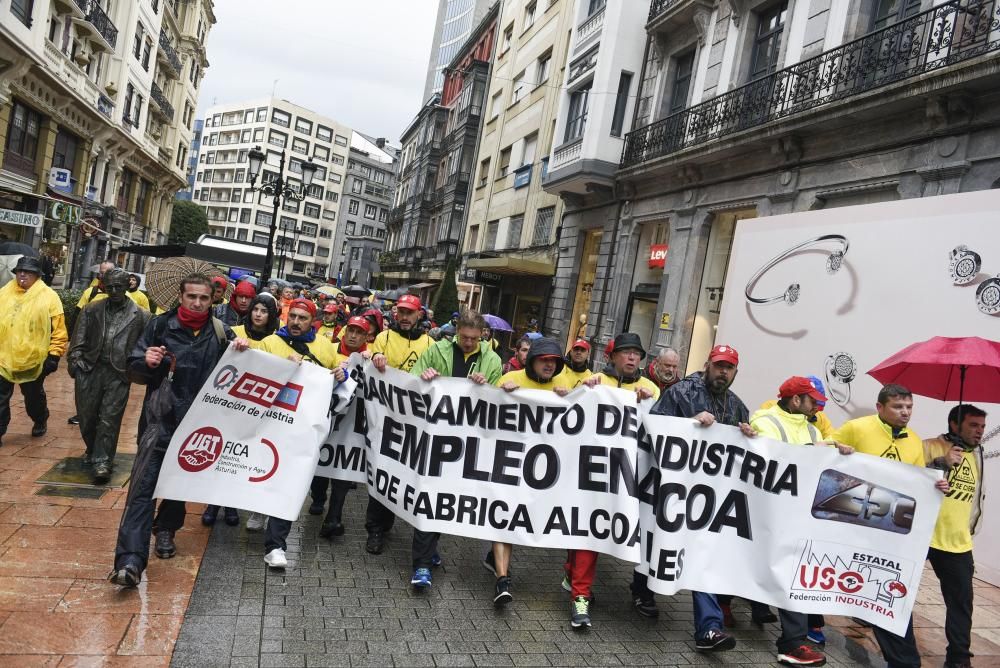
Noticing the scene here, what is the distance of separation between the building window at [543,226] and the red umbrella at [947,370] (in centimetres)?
1905

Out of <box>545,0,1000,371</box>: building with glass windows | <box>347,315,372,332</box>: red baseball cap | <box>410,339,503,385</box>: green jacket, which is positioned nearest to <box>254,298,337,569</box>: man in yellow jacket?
<box>347,315,372,332</box>: red baseball cap

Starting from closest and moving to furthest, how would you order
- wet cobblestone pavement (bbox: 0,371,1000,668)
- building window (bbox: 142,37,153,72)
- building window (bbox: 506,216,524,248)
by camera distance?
wet cobblestone pavement (bbox: 0,371,1000,668) → building window (bbox: 506,216,524,248) → building window (bbox: 142,37,153,72)

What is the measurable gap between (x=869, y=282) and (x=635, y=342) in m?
4.24

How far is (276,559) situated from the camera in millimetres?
4523

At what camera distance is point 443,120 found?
149ft

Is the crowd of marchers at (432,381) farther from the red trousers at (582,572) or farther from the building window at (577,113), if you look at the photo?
the building window at (577,113)

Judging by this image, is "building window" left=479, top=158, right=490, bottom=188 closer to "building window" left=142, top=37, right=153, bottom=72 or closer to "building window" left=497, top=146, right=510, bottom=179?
"building window" left=497, top=146, right=510, bottom=179

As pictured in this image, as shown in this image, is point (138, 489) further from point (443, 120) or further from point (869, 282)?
point (443, 120)

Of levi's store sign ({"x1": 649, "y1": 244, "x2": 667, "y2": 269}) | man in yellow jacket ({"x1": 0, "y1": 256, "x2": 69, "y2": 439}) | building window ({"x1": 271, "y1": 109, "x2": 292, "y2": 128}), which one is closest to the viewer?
man in yellow jacket ({"x1": 0, "y1": 256, "x2": 69, "y2": 439})

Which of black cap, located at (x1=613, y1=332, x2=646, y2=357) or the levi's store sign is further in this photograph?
the levi's store sign

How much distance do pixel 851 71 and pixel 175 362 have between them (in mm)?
10881

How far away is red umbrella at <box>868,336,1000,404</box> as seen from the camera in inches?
177

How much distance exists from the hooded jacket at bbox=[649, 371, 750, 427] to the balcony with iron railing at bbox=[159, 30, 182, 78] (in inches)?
1711

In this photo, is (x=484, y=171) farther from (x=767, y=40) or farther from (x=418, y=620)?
(x=418, y=620)
